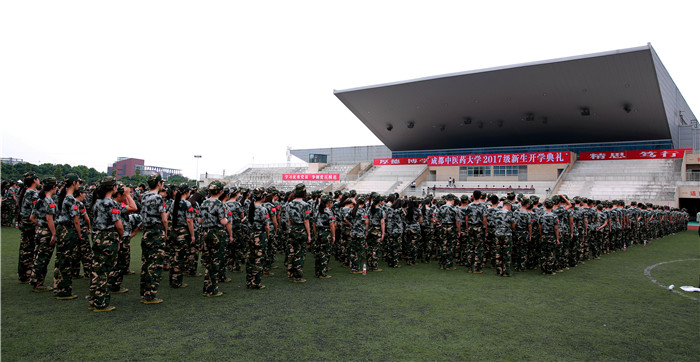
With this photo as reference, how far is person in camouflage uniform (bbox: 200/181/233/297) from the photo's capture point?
638 cm

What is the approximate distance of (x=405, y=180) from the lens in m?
41.3

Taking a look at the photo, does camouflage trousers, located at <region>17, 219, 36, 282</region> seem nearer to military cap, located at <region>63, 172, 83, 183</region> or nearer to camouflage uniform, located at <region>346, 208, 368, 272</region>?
military cap, located at <region>63, 172, 83, 183</region>

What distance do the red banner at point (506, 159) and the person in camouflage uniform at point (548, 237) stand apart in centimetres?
2906

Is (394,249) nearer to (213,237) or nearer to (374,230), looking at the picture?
(374,230)

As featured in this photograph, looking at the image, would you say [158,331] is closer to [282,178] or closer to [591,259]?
[591,259]

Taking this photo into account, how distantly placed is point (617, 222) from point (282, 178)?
39950mm

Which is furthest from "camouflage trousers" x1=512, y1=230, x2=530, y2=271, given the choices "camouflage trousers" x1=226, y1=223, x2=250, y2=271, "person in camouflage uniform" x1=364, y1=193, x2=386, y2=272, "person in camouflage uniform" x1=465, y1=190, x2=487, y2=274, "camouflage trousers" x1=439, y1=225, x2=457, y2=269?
"camouflage trousers" x1=226, y1=223, x2=250, y2=271

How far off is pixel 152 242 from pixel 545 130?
37.9 meters

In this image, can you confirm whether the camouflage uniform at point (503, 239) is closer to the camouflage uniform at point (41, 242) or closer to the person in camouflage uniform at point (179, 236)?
the person in camouflage uniform at point (179, 236)

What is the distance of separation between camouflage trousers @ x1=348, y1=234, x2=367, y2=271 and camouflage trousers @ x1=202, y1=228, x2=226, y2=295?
10.6 ft

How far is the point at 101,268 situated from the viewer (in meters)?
5.49

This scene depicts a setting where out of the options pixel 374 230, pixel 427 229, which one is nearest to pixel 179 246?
pixel 374 230

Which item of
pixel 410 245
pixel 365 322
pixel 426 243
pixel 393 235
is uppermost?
pixel 393 235

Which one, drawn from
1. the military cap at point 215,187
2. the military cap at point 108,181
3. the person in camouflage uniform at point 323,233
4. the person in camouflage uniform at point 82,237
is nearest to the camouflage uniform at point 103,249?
the military cap at point 108,181
